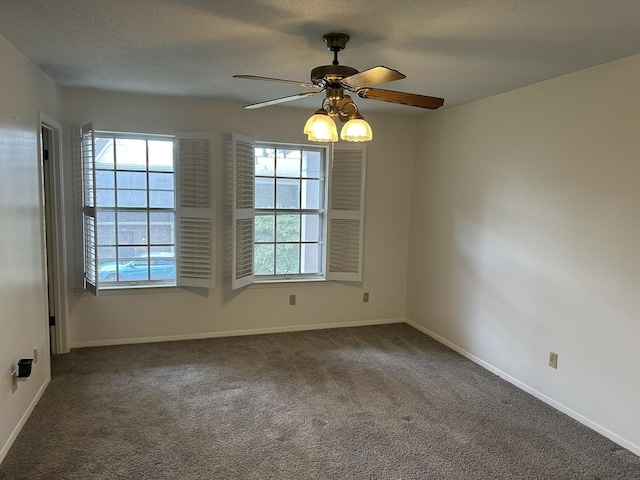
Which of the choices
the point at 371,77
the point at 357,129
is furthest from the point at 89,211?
the point at 371,77

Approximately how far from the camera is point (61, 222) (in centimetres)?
367

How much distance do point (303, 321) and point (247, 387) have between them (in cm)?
148

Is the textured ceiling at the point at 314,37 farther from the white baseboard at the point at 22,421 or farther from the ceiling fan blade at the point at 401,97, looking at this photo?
the white baseboard at the point at 22,421

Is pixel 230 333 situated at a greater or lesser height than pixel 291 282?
lesser

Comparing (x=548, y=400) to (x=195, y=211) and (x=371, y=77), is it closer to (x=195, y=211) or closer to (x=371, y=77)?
(x=371, y=77)

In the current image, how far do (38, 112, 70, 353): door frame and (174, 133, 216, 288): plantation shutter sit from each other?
0.95m

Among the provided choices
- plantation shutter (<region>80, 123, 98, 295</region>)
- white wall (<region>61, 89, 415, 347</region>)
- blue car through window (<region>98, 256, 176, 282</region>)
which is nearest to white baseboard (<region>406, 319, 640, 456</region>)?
white wall (<region>61, 89, 415, 347</region>)

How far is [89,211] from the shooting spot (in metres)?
3.63

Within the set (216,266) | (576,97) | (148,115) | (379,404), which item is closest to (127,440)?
(379,404)

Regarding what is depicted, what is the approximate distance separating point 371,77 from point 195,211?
8.56ft

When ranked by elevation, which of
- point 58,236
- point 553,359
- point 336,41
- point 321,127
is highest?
point 336,41

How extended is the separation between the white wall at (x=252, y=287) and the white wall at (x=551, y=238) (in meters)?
0.56

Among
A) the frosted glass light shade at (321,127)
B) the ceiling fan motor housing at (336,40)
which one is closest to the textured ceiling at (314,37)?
the ceiling fan motor housing at (336,40)

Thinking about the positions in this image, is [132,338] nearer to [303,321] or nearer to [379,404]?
[303,321]
